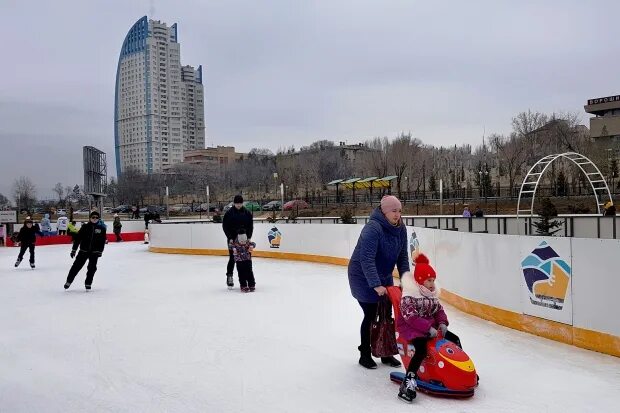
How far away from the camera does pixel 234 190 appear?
83.5 m

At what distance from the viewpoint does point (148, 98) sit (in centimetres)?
14062

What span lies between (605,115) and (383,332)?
73.0 m

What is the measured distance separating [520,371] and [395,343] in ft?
3.88

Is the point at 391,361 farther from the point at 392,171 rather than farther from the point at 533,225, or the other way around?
the point at 392,171

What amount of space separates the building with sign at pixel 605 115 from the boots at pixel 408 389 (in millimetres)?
62132

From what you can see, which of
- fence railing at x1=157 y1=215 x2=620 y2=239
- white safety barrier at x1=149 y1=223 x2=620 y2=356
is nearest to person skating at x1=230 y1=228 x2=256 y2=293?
white safety barrier at x1=149 y1=223 x2=620 y2=356

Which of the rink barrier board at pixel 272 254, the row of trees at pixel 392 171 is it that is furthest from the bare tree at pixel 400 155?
the rink barrier board at pixel 272 254

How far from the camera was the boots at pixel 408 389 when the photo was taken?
4.32m

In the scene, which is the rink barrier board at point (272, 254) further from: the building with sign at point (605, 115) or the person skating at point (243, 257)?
the building with sign at point (605, 115)

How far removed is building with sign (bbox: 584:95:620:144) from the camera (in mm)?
61000

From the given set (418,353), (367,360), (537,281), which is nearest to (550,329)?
(537,281)

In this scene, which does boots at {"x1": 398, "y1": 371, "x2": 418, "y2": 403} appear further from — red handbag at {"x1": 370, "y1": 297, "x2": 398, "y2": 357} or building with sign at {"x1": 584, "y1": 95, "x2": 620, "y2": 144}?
building with sign at {"x1": 584, "y1": 95, "x2": 620, "y2": 144}

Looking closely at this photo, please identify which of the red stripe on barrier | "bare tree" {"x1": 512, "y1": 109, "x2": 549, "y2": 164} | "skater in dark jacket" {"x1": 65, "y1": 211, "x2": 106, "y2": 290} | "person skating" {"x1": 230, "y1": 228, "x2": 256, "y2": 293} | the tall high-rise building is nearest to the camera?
"person skating" {"x1": 230, "y1": 228, "x2": 256, "y2": 293}

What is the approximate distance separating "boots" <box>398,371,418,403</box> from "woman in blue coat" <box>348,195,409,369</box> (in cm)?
76
